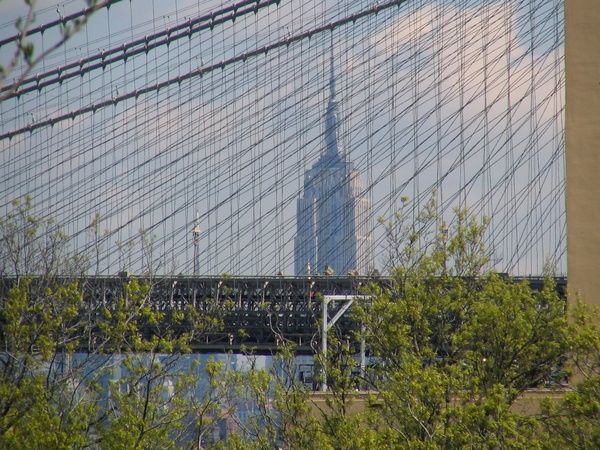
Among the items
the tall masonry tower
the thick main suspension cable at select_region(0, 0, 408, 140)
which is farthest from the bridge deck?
the thick main suspension cable at select_region(0, 0, 408, 140)

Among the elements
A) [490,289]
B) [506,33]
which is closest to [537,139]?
[506,33]

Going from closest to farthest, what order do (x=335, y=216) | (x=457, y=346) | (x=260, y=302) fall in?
1. (x=457, y=346)
2. (x=335, y=216)
3. (x=260, y=302)

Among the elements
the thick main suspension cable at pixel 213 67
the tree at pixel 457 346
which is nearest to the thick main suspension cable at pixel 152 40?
the thick main suspension cable at pixel 213 67

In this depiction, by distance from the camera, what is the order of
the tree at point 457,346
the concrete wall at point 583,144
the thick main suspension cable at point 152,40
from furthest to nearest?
the thick main suspension cable at point 152,40 < the concrete wall at point 583,144 < the tree at point 457,346

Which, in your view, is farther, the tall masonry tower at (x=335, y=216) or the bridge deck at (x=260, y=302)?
the bridge deck at (x=260, y=302)

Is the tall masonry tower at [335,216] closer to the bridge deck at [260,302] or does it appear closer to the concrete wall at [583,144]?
the bridge deck at [260,302]

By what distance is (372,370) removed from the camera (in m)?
12.4

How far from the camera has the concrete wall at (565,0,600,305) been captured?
12.8 meters

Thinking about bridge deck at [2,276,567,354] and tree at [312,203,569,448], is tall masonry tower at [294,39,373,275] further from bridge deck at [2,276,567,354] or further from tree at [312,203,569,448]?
tree at [312,203,569,448]

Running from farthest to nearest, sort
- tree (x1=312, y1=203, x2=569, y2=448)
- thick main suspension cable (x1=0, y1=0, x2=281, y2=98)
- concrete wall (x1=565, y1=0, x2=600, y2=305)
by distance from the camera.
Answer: thick main suspension cable (x1=0, y1=0, x2=281, y2=98) < concrete wall (x1=565, y1=0, x2=600, y2=305) < tree (x1=312, y1=203, x2=569, y2=448)

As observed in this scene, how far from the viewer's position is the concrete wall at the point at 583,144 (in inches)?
502

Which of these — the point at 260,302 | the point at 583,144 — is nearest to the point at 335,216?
the point at 260,302

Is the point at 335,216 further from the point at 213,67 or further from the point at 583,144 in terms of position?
the point at 583,144

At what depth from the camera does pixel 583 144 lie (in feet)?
43.0
